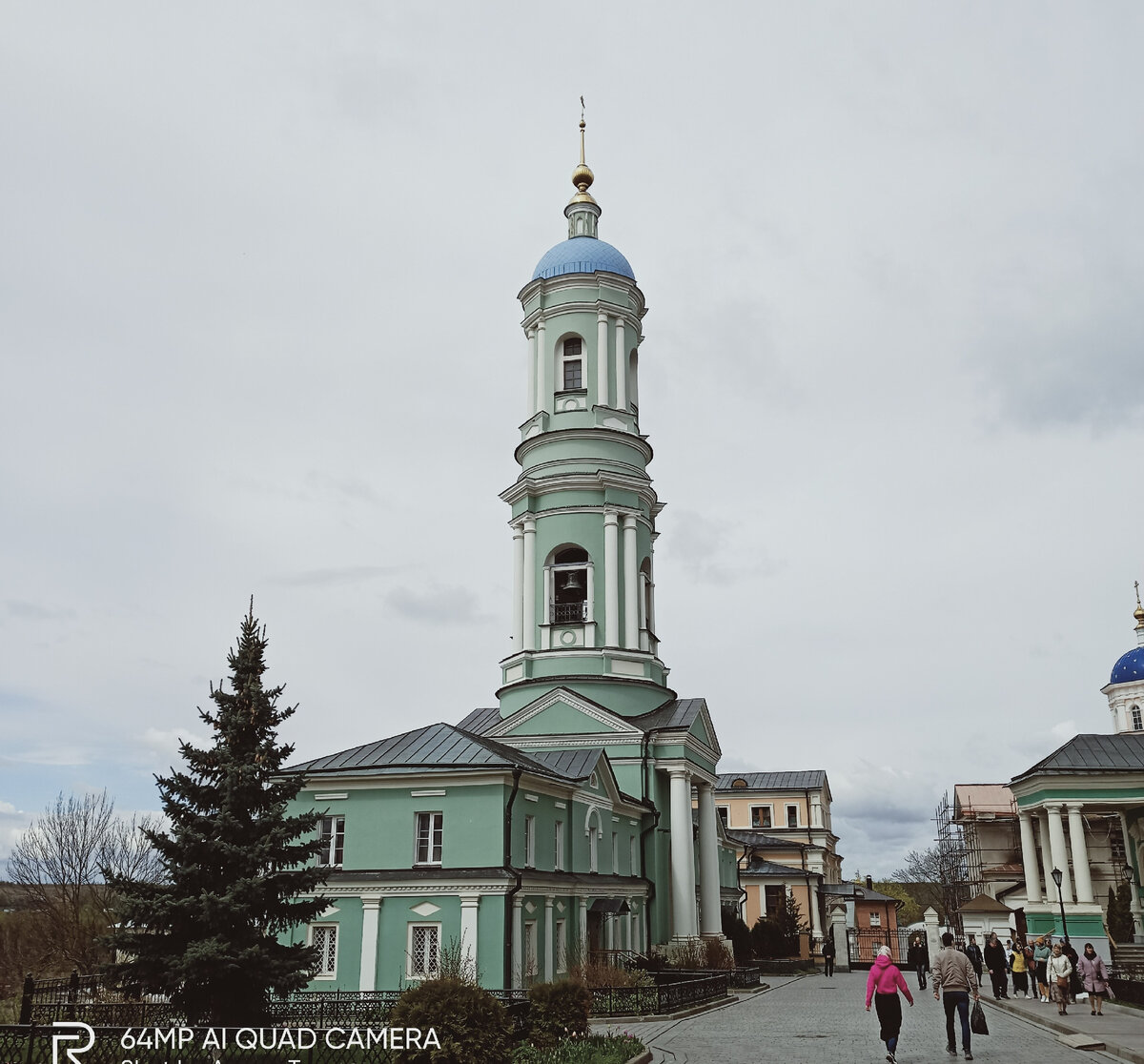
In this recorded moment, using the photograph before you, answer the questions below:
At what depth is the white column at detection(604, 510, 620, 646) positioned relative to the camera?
3606 cm

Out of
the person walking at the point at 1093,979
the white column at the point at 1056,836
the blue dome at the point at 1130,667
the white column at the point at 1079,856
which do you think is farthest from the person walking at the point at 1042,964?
the blue dome at the point at 1130,667

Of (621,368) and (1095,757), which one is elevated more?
(621,368)

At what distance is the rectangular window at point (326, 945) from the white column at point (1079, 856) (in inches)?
1109

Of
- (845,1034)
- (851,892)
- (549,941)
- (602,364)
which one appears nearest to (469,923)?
(549,941)

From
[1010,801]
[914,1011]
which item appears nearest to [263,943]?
[914,1011]

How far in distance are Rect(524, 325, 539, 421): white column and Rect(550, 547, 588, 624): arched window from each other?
548cm

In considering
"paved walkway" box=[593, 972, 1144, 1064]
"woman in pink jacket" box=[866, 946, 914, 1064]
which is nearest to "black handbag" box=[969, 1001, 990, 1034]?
"paved walkway" box=[593, 972, 1144, 1064]

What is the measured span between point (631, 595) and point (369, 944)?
51.4 ft

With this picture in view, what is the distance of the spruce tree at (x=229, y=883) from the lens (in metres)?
15.2

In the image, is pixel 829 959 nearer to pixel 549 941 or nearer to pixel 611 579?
pixel 611 579

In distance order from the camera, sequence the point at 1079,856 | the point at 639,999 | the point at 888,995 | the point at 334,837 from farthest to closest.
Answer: the point at 1079,856, the point at 334,837, the point at 639,999, the point at 888,995

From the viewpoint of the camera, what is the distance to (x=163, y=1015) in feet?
51.1

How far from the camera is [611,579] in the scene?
3644 centimetres

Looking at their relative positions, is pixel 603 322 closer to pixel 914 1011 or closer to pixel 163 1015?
pixel 914 1011
